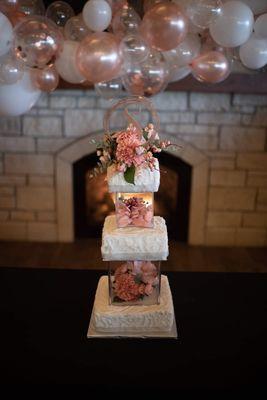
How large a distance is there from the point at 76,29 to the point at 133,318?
1507 millimetres

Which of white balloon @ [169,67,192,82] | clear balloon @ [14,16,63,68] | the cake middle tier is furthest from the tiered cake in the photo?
white balloon @ [169,67,192,82]

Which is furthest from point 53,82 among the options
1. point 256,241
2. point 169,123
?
point 256,241

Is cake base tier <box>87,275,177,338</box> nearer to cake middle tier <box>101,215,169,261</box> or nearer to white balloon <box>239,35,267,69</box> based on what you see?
cake middle tier <box>101,215,169,261</box>

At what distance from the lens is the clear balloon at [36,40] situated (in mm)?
1944

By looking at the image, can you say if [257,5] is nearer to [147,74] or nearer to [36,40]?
[147,74]

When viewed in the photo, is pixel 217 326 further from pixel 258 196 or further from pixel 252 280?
pixel 258 196

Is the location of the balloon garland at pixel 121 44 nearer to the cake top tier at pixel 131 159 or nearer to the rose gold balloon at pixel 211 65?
the rose gold balloon at pixel 211 65

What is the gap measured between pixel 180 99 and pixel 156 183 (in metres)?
1.80

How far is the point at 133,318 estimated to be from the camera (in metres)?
1.78

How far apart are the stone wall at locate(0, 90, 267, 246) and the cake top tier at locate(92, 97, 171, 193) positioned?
1.70m

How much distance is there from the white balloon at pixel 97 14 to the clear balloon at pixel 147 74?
0.25 m

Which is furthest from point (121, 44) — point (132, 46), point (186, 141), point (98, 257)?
point (98, 257)

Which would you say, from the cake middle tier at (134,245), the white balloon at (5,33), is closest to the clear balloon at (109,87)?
the white balloon at (5,33)

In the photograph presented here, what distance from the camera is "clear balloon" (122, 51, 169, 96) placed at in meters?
2.31
